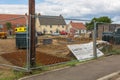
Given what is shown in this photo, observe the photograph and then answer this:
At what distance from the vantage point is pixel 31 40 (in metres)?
9.59

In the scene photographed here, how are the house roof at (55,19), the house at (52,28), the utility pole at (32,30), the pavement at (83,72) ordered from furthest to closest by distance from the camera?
the house at (52,28)
the house roof at (55,19)
the utility pole at (32,30)
the pavement at (83,72)

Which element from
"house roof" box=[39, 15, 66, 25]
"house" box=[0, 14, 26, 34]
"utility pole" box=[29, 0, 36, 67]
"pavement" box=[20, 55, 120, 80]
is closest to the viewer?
"pavement" box=[20, 55, 120, 80]

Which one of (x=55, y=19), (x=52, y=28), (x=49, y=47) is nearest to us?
(x=55, y=19)

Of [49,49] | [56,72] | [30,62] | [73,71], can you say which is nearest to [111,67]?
[73,71]

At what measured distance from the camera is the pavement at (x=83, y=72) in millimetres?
9070

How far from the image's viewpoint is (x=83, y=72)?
33.2 ft

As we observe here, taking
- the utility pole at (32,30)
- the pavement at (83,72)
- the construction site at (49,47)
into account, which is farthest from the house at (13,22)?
the pavement at (83,72)

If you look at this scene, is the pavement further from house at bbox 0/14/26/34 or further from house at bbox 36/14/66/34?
house at bbox 0/14/26/34

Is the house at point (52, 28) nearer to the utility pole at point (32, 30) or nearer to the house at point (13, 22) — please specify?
the utility pole at point (32, 30)

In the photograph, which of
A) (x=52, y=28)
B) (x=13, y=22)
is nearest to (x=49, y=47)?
(x=52, y=28)

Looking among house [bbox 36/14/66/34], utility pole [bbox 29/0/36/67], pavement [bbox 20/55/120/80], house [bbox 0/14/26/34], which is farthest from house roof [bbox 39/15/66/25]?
pavement [bbox 20/55/120/80]

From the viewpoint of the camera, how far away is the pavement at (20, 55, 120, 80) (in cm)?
907

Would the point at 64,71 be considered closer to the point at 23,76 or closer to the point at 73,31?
the point at 23,76

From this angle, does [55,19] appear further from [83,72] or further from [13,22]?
[13,22]
